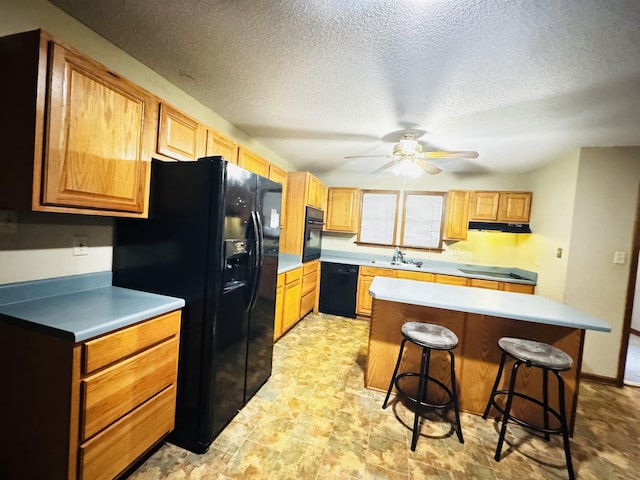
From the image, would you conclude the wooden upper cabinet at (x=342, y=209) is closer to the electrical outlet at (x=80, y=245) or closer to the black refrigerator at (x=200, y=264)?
the black refrigerator at (x=200, y=264)

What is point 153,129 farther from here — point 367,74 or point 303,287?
point 303,287

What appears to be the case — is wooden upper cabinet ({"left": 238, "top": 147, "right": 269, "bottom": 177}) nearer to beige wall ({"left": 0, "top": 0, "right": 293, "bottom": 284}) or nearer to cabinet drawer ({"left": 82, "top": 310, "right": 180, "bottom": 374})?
beige wall ({"left": 0, "top": 0, "right": 293, "bottom": 284})

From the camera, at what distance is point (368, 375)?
232cm

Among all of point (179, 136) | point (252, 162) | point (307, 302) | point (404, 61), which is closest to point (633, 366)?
point (307, 302)

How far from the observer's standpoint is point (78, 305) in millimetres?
1339

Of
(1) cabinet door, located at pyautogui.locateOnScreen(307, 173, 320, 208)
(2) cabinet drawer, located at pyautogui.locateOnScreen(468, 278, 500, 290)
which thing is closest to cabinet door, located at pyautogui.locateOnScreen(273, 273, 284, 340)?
(1) cabinet door, located at pyautogui.locateOnScreen(307, 173, 320, 208)

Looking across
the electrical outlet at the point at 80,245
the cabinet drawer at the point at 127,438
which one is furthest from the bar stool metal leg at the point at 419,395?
the electrical outlet at the point at 80,245

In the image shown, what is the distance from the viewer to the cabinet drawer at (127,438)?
115 cm

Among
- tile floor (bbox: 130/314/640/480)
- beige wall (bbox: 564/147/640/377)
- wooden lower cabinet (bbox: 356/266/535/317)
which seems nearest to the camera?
tile floor (bbox: 130/314/640/480)

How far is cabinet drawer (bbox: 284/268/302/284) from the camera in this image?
10.1 feet

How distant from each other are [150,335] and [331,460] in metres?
1.27

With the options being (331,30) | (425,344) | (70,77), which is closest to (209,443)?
(425,344)

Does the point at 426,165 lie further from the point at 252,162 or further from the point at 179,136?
the point at 179,136

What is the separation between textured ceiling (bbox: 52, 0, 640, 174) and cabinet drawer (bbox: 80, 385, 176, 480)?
206cm
